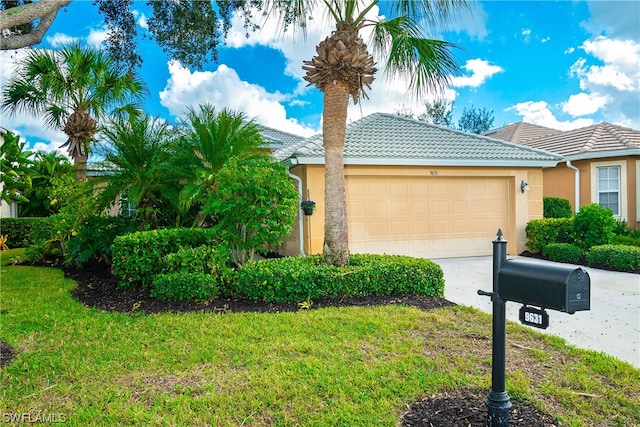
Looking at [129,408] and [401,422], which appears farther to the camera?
[129,408]

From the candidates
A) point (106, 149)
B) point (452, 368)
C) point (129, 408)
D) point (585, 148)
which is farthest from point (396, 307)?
point (585, 148)

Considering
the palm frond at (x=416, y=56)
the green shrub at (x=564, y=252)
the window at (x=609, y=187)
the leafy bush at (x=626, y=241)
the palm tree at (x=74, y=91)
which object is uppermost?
the palm tree at (x=74, y=91)

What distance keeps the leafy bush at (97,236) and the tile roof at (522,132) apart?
16226 millimetres

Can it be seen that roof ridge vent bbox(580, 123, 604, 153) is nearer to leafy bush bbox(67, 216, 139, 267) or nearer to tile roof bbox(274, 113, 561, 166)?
tile roof bbox(274, 113, 561, 166)

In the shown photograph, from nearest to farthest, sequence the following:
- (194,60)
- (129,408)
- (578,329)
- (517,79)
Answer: (129,408) < (578,329) < (194,60) < (517,79)

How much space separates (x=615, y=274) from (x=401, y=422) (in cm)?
819

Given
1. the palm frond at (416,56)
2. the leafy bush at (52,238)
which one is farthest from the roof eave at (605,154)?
the leafy bush at (52,238)

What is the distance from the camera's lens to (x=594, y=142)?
47.8 ft

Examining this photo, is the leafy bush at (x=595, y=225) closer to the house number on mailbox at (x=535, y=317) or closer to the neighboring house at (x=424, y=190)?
the neighboring house at (x=424, y=190)

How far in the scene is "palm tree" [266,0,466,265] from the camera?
663 centimetres

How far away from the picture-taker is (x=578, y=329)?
5.08 metres

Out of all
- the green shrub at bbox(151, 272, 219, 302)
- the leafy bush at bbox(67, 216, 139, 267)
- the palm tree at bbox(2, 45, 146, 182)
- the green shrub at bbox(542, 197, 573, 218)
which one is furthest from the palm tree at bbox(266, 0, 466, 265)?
the green shrub at bbox(542, 197, 573, 218)

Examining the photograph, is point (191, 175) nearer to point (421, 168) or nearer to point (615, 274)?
point (421, 168)

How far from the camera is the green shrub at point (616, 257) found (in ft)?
29.3
